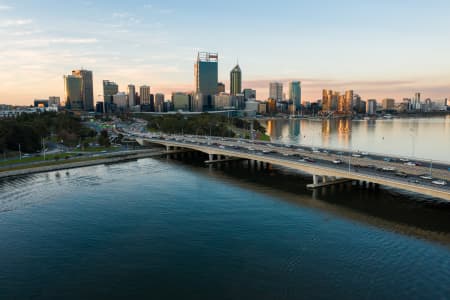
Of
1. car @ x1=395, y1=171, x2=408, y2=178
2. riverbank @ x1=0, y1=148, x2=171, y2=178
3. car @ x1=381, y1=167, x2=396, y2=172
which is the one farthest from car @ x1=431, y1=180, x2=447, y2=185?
riverbank @ x1=0, y1=148, x2=171, y2=178

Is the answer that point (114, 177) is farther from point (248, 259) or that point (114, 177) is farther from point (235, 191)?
point (248, 259)

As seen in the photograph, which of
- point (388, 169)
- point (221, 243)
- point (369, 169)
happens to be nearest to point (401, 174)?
point (388, 169)

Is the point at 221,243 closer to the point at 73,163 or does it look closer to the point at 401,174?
the point at 401,174

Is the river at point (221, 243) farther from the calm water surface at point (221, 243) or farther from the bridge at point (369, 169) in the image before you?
the bridge at point (369, 169)

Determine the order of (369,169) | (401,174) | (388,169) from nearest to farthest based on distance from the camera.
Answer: (401,174), (388,169), (369,169)

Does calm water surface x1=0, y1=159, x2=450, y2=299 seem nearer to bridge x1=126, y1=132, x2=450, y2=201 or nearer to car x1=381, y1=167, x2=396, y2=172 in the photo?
bridge x1=126, y1=132, x2=450, y2=201

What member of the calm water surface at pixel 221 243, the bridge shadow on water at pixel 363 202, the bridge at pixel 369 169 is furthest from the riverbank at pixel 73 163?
the bridge shadow on water at pixel 363 202
